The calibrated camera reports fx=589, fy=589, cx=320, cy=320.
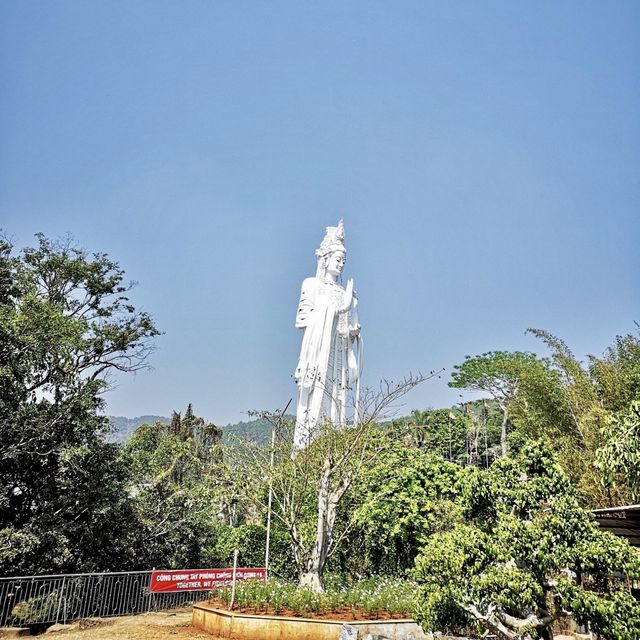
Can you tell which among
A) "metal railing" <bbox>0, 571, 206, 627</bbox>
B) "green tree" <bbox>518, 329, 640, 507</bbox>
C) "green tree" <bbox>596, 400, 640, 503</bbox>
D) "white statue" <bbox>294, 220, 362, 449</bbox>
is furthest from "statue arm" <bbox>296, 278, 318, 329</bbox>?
"green tree" <bbox>596, 400, 640, 503</bbox>

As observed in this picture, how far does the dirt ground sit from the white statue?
9656 mm

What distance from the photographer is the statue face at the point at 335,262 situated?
76.6 ft

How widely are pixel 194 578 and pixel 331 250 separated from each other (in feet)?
46.5

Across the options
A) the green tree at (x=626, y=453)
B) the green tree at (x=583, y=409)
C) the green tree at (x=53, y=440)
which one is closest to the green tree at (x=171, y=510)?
the green tree at (x=53, y=440)

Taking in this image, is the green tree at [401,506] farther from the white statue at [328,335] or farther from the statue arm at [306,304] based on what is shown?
the statue arm at [306,304]

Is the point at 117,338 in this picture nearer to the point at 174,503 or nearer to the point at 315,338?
the point at 174,503

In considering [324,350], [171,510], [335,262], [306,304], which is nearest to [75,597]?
[171,510]

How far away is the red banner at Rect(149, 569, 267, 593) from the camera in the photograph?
38.5 ft

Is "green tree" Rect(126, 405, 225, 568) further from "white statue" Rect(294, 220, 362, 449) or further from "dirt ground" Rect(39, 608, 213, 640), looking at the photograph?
"white statue" Rect(294, 220, 362, 449)

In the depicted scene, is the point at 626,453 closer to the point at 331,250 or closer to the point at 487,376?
the point at 331,250

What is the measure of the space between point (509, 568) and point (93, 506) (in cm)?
1086

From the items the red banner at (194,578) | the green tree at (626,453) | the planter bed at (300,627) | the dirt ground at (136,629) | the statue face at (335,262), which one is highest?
the statue face at (335,262)

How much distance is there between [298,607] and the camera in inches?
383

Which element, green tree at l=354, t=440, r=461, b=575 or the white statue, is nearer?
green tree at l=354, t=440, r=461, b=575
